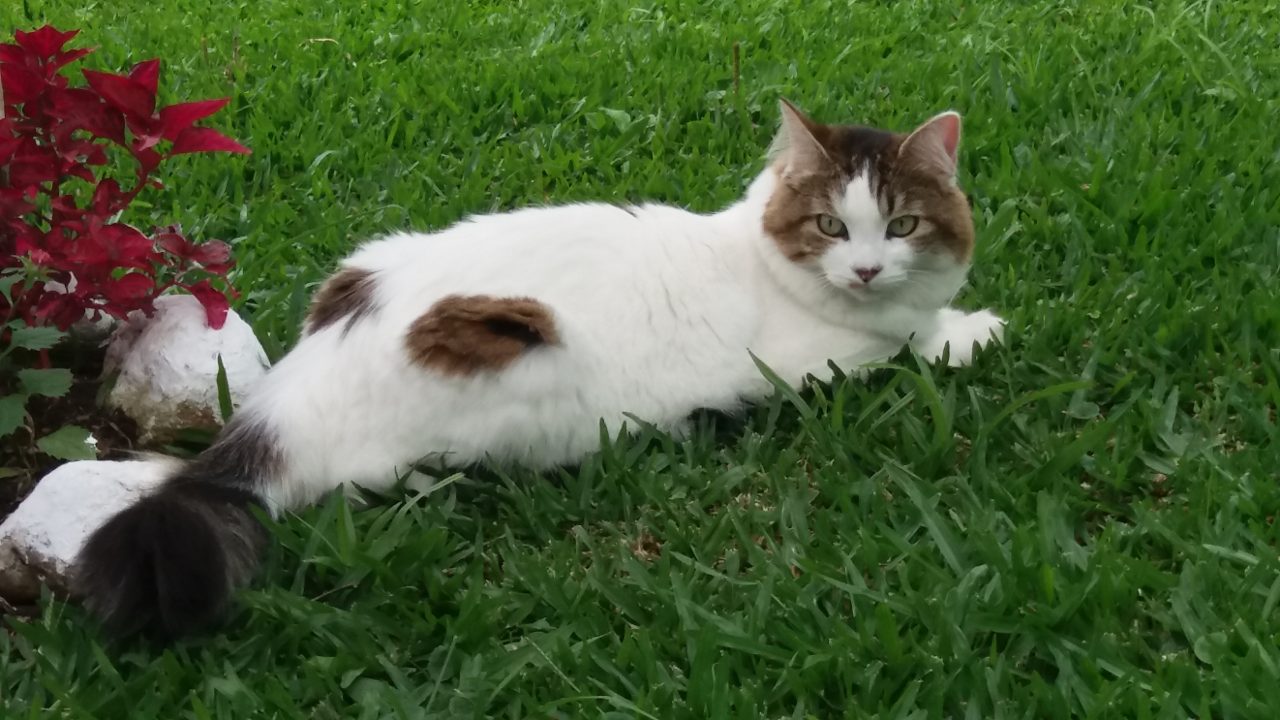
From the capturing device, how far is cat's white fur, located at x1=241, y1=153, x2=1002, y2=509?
8.57 feet

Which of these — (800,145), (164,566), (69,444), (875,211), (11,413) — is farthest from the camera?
(800,145)

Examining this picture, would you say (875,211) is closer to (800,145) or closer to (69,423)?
(800,145)

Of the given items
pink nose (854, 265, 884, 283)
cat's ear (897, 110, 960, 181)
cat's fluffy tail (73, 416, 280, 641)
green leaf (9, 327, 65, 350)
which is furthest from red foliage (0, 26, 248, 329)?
cat's ear (897, 110, 960, 181)

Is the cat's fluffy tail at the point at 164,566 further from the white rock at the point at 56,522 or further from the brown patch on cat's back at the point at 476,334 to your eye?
the brown patch on cat's back at the point at 476,334

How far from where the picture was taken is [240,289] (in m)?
3.47

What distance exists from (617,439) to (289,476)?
73 centimetres

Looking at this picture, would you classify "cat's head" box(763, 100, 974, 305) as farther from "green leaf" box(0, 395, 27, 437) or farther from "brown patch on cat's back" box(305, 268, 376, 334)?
"green leaf" box(0, 395, 27, 437)

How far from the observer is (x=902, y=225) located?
2967mm

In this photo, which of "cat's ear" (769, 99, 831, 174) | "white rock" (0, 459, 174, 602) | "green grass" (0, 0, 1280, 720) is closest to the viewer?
"green grass" (0, 0, 1280, 720)

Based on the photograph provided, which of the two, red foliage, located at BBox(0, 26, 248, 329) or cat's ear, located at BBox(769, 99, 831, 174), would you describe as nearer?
red foliage, located at BBox(0, 26, 248, 329)

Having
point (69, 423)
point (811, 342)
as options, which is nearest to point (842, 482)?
point (811, 342)

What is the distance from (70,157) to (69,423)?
622 mm

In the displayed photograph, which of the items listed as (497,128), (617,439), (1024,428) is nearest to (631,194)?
(497,128)

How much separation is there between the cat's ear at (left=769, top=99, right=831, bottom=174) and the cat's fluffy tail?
1.60 m
